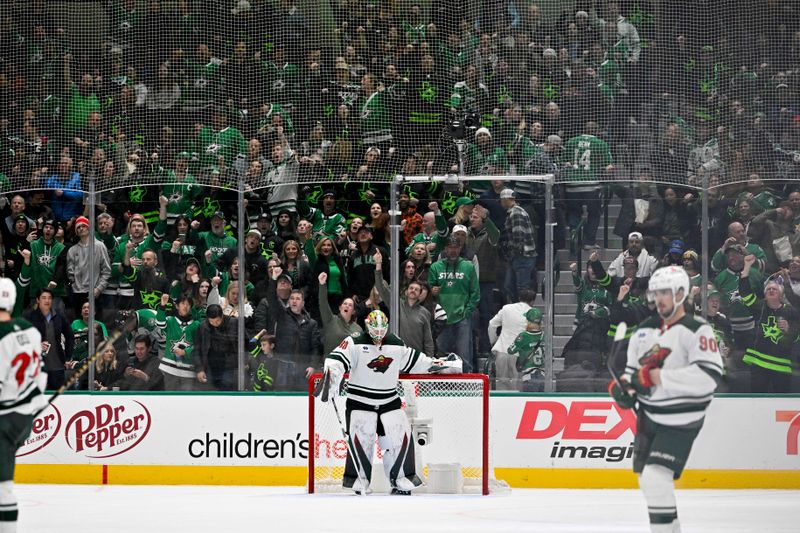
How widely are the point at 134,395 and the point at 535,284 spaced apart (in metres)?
3.70

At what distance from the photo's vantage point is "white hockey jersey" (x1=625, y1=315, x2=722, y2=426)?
6.79 meters

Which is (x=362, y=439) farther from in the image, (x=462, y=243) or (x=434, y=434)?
(x=462, y=243)

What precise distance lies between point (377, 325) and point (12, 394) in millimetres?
3999

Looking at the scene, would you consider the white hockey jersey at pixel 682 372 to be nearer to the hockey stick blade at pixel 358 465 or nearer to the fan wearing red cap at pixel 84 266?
the hockey stick blade at pixel 358 465

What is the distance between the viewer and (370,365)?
34.7 ft

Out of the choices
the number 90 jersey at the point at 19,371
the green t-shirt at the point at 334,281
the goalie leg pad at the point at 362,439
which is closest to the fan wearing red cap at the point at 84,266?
the green t-shirt at the point at 334,281

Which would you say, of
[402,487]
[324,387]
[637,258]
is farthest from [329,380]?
[637,258]

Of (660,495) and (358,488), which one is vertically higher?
(660,495)

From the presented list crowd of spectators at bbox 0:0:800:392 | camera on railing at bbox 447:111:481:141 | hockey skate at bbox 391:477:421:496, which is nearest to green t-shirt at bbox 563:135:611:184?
crowd of spectators at bbox 0:0:800:392

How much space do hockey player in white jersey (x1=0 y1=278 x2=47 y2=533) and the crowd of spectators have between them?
4340mm

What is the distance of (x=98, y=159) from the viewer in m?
12.3

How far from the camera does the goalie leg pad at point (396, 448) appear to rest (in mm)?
10602

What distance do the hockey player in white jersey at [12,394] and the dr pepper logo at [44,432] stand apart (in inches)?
175

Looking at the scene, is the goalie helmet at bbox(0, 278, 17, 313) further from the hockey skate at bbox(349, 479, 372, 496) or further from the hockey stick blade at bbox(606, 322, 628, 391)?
the hockey skate at bbox(349, 479, 372, 496)
